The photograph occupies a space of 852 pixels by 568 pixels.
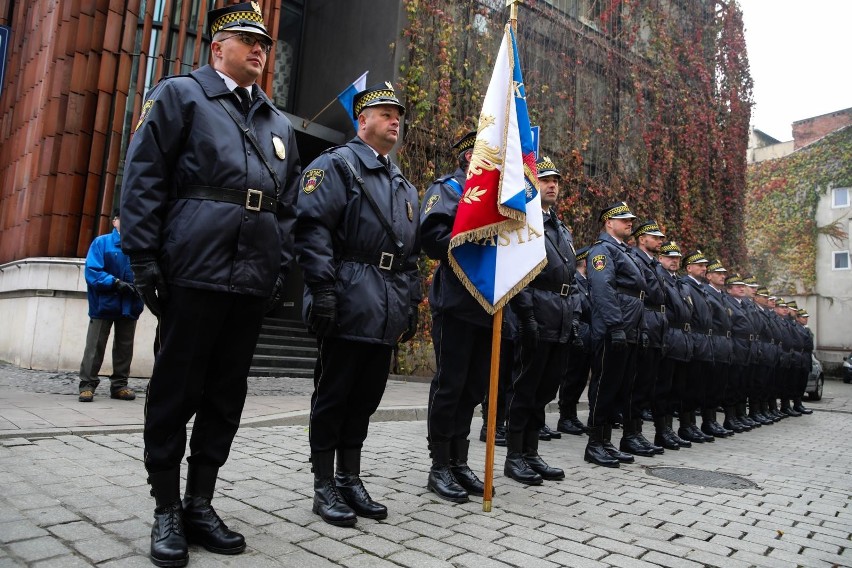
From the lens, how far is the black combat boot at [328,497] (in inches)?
129

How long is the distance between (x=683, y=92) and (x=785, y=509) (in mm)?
15737

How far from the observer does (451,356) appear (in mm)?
4246

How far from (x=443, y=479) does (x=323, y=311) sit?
1499 millimetres

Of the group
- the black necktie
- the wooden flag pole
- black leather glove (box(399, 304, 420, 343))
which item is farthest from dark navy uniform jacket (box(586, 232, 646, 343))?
the black necktie

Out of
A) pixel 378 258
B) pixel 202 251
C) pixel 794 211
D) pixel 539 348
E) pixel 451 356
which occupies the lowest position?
pixel 451 356

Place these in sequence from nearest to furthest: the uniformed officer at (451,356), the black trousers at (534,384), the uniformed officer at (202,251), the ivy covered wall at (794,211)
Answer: the uniformed officer at (202,251) < the uniformed officer at (451,356) < the black trousers at (534,384) < the ivy covered wall at (794,211)

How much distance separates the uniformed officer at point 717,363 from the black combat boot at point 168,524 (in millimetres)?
7109

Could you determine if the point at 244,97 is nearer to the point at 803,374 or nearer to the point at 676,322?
the point at 676,322

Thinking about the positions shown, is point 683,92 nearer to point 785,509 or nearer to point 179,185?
point 785,509

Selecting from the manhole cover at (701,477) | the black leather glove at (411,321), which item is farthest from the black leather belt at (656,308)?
the black leather glove at (411,321)

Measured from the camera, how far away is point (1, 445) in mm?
4414

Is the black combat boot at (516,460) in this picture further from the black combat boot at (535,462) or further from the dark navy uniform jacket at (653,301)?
the dark navy uniform jacket at (653,301)

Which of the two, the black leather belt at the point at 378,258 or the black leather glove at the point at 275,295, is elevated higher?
the black leather belt at the point at 378,258

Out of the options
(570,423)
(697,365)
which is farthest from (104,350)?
(697,365)
